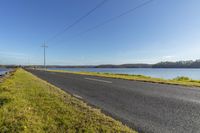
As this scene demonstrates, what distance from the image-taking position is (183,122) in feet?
13.6

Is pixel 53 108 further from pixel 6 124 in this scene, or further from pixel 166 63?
pixel 166 63

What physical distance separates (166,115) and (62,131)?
3.05 metres

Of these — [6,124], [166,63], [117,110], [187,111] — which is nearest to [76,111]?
[117,110]

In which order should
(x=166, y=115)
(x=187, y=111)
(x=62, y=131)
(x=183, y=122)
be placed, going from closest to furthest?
(x=62, y=131) < (x=183, y=122) < (x=166, y=115) < (x=187, y=111)

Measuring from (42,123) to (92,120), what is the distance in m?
1.28

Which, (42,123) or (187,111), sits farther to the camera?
(187,111)

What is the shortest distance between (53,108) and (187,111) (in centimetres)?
439

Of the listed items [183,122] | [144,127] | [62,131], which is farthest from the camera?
[183,122]

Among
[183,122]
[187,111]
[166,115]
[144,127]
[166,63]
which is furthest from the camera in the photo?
[166,63]

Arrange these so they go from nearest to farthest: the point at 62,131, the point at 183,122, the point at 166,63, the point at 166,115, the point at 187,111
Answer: the point at 62,131, the point at 183,122, the point at 166,115, the point at 187,111, the point at 166,63

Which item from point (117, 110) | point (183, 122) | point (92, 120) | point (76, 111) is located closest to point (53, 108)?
point (76, 111)

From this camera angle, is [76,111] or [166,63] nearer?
[76,111]

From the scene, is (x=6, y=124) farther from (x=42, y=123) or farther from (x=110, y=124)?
(x=110, y=124)

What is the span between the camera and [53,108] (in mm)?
5395
